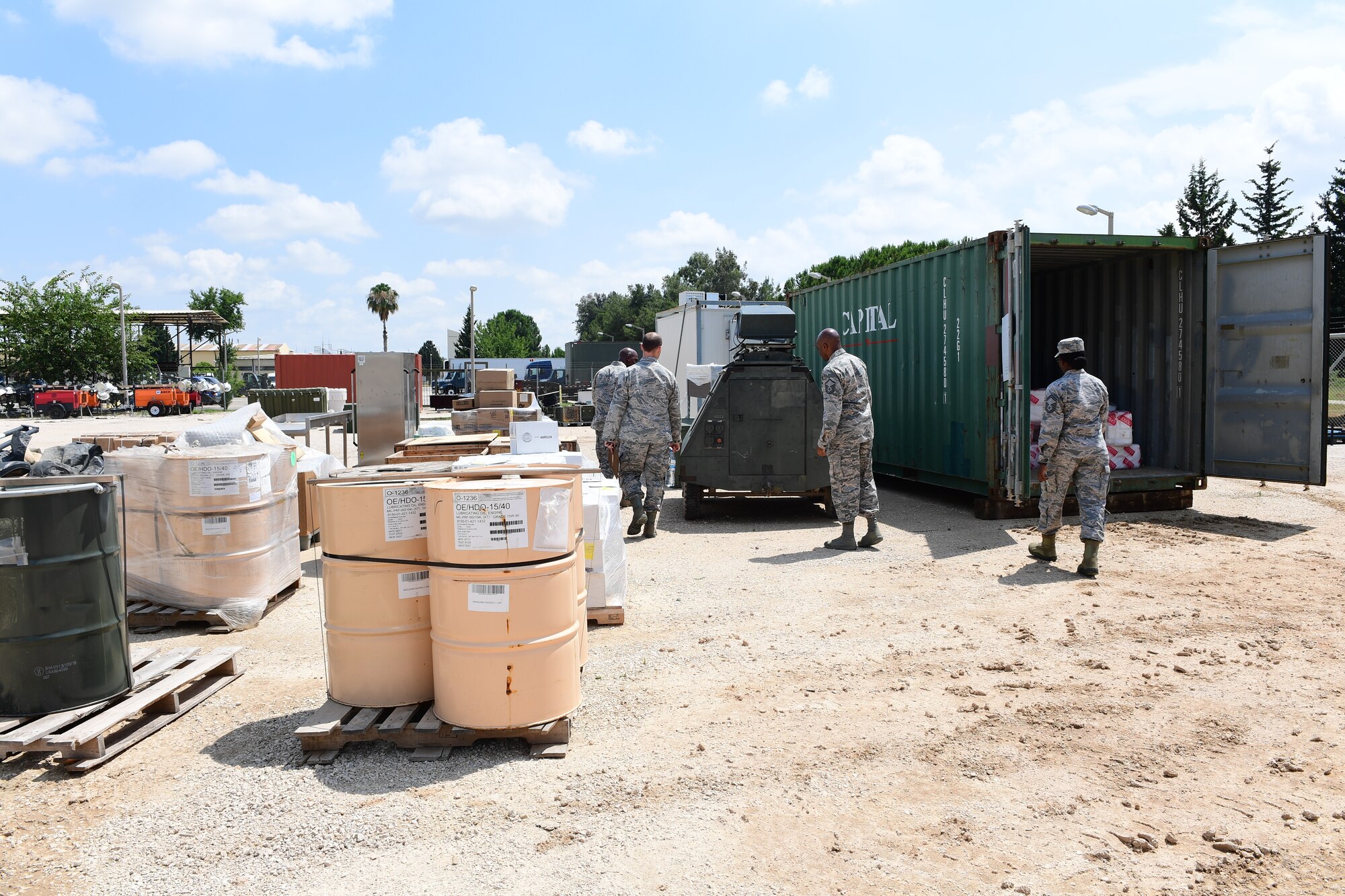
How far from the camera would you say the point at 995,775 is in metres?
3.67

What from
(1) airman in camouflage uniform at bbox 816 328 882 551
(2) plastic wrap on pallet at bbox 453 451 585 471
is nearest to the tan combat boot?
(1) airman in camouflage uniform at bbox 816 328 882 551

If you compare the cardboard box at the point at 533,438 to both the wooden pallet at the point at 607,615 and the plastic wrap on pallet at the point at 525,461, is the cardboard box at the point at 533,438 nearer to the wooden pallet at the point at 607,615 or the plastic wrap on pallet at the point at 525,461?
the plastic wrap on pallet at the point at 525,461

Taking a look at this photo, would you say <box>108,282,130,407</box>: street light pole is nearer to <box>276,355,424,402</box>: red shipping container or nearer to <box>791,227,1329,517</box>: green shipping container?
<box>276,355,424,402</box>: red shipping container

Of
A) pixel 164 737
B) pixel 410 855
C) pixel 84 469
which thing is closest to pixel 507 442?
pixel 84 469

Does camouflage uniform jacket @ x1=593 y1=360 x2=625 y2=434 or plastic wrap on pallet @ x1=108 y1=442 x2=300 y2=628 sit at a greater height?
camouflage uniform jacket @ x1=593 y1=360 x2=625 y2=434

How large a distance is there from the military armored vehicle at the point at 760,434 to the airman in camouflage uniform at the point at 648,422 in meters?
0.66

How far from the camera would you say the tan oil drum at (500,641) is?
3.73 m

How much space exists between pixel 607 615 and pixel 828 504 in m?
5.05

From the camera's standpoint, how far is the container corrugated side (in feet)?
31.4

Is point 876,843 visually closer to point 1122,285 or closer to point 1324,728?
point 1324,728

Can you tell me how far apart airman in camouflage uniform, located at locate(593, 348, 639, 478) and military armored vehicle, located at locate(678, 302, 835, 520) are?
0.82 meters

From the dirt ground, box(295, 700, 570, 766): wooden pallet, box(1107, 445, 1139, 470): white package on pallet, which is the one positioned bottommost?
the dirt ground

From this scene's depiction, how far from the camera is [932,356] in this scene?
35.4 feet

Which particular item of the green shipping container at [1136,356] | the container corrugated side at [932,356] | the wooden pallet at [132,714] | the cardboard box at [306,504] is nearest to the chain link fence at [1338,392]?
the green shipping container at [1136,356]
